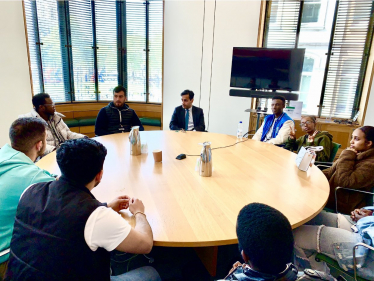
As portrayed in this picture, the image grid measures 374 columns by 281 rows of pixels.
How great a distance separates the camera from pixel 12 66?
13.6 feet

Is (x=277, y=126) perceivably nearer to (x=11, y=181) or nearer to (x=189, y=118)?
(x=189, y=118)

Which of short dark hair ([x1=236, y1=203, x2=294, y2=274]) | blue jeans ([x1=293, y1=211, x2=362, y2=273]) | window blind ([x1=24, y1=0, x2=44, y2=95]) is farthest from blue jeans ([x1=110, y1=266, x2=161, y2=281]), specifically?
window blind ([x1=24, y1=0, x2=44, y2=95])

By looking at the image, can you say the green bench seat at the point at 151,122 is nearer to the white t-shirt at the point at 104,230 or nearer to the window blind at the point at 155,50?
the window blind at the point at 155,50

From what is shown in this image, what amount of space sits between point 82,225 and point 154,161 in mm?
1308

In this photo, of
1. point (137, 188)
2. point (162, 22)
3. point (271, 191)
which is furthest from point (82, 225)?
point (162, 22)

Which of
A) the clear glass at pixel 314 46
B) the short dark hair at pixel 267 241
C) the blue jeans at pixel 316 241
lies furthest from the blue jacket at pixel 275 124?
the short dark hair at pixel 267 241

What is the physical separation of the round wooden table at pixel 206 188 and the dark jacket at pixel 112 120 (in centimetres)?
99

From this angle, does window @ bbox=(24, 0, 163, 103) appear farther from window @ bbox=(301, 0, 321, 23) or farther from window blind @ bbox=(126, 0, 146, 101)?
window @ bbox=(301, 0, 321, 23)

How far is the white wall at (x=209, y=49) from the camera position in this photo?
4734 millimetres

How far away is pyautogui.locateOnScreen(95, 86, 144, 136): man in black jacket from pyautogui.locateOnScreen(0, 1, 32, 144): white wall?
189 cm

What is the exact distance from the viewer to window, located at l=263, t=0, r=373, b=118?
443cm

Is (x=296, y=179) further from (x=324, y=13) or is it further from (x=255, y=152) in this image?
(x=324, y=13)

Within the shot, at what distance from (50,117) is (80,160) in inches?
91.0

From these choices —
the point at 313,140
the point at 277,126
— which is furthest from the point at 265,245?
the point at 277,126
